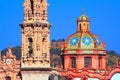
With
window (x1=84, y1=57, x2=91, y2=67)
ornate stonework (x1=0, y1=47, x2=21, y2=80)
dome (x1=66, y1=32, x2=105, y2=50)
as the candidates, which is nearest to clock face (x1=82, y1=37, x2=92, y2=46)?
dome (x1=66, y1=32, x2=105, y2=50)

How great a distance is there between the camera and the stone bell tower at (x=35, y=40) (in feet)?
→ 292

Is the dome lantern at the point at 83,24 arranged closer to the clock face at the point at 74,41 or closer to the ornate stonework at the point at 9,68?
the clock face at the point at 74,41

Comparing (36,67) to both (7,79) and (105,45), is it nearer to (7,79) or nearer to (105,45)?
(7,79)

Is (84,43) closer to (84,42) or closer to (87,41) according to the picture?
(84,42)

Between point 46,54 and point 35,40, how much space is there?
6.40 feet

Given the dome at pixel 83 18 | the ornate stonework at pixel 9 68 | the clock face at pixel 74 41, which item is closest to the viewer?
the ornate stonework at pixel 9 68

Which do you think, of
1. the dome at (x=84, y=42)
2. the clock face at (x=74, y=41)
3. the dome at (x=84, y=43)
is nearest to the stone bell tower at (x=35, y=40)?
the dome at (x=84, y=43)

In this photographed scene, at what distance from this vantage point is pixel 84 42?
137750 millimetres

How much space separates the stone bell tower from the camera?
89125 millimetres

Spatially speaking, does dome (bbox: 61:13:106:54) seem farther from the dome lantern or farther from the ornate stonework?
the ornate stonework

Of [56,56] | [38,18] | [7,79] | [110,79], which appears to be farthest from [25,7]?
[56,56]

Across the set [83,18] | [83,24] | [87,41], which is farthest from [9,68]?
[83,18]

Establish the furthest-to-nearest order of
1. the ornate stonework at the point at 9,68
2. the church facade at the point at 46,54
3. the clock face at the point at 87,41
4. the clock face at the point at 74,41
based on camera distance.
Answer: the clock face at the point at 74,41, the clock face at the point at 87,41, the ornate stonework at the point at 9,68, the church facade at the point at 46,54

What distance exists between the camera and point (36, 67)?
291 feet
